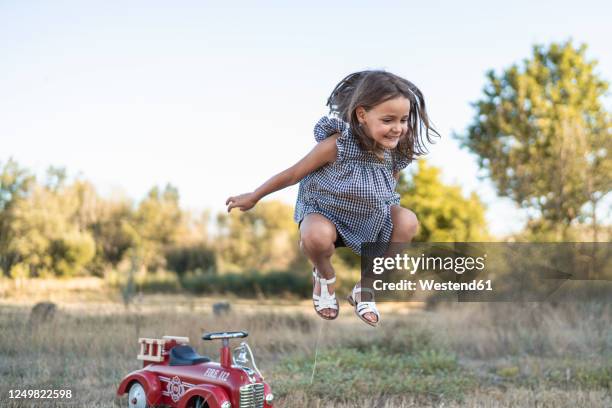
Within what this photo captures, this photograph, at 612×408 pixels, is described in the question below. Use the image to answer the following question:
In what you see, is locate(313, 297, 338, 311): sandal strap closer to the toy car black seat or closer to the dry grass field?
the dry grass field

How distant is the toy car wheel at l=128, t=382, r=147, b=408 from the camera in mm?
6324

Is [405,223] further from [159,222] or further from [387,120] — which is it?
[159,222]

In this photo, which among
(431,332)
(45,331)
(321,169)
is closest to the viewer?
(321,169)

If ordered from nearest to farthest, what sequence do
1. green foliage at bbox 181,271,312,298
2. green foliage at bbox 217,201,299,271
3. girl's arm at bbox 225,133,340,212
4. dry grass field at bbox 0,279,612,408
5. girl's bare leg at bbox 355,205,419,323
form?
girl's arm at bbox 225,133,340,212, girl's bare leg at bbox 355,205,419,323, dry grass field at bbox 0,279,612,408, green foliage at bbox 181,271,312,298, green foliage at bbox 217,201,299,271

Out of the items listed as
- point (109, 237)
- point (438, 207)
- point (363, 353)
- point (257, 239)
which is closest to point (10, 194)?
point (109, 237)

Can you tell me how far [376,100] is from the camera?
12.4 ft

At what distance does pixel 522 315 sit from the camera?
41.8 feet

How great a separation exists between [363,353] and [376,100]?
294 inches

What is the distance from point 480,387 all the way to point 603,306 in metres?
5.36

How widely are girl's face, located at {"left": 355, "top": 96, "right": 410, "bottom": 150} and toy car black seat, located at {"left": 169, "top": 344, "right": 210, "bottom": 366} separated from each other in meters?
3.23

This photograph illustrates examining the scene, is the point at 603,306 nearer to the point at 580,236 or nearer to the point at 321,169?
the point at 580,236

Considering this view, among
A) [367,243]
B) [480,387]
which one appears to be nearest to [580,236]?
[480,387]

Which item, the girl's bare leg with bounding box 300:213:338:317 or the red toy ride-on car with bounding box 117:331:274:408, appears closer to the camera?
the girl's bare leg with bounding box 300:213:338:317

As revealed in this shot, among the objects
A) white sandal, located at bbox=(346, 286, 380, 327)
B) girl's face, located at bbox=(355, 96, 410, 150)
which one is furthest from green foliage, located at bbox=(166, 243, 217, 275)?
girl's face, located at bbox=(355, 96, 410, 150)
